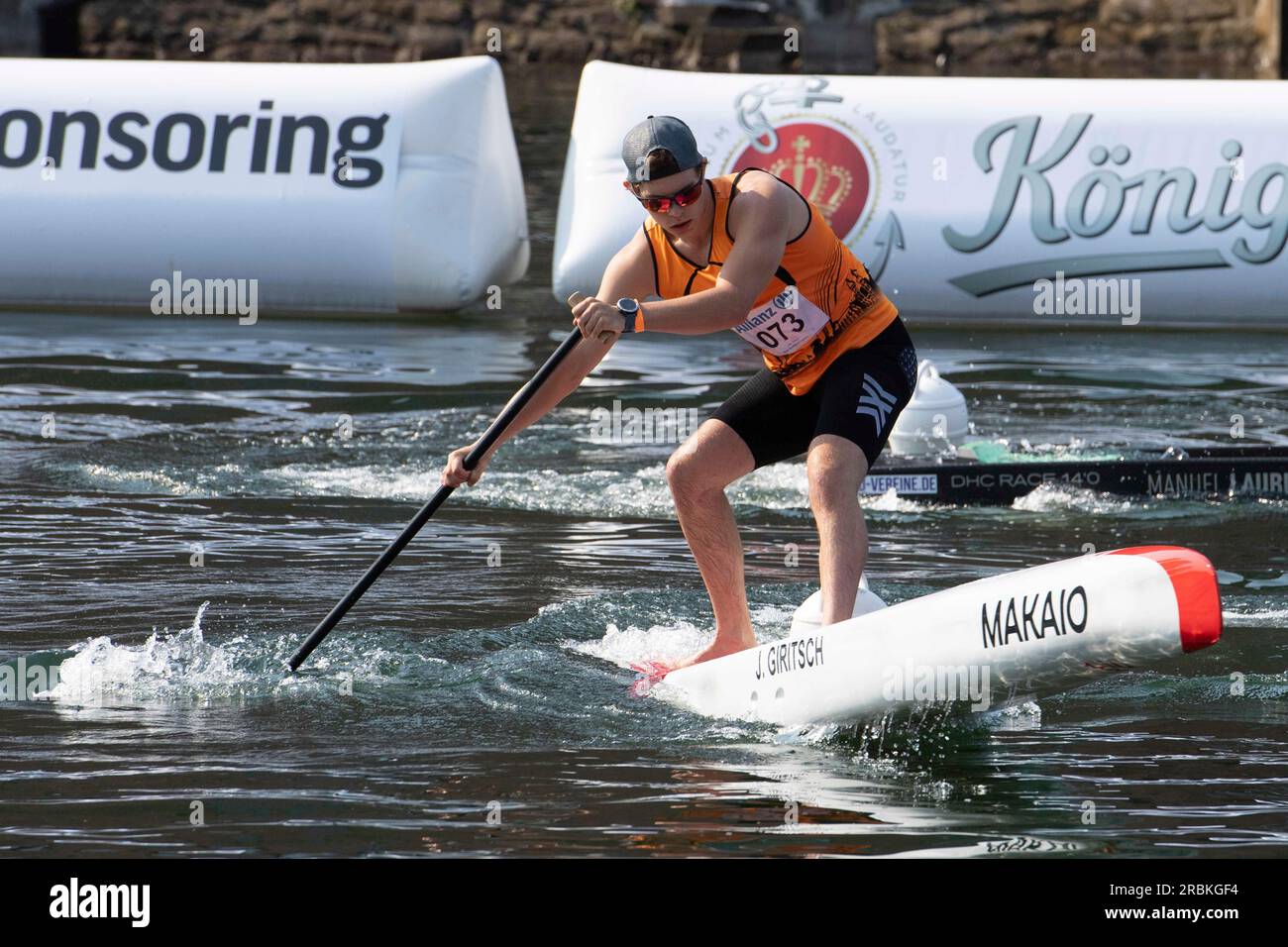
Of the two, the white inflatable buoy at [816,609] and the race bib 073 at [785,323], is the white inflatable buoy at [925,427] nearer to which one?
the white inflatable buoy at [816,609]

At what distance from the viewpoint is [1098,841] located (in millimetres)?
4656

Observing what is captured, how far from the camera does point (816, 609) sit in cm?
568

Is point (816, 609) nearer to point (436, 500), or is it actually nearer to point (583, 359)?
point (583, 359)

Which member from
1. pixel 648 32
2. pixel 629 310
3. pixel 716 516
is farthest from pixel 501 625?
pixel 648 32

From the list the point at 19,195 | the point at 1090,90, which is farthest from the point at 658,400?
the point at 19,195

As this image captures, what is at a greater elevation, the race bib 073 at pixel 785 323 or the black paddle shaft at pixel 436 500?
the race bib 073 at pixel 785 323

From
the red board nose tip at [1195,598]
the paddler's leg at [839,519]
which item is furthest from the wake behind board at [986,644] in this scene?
the paddler's leg at [839,519]

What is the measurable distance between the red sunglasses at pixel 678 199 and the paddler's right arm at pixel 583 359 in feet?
0.82

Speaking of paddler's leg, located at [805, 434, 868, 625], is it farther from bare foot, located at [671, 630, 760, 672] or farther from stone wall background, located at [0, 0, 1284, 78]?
stone wall background, located at [0, 0, 1284, 78]

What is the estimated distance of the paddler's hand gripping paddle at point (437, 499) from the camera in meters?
5.66

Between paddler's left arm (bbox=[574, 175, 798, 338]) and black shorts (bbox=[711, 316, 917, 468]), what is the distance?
41 centimetres

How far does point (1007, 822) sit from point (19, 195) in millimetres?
8810

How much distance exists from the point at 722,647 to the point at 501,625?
3.03ft

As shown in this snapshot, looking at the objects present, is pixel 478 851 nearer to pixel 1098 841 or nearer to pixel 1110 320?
pixel 1098 841
